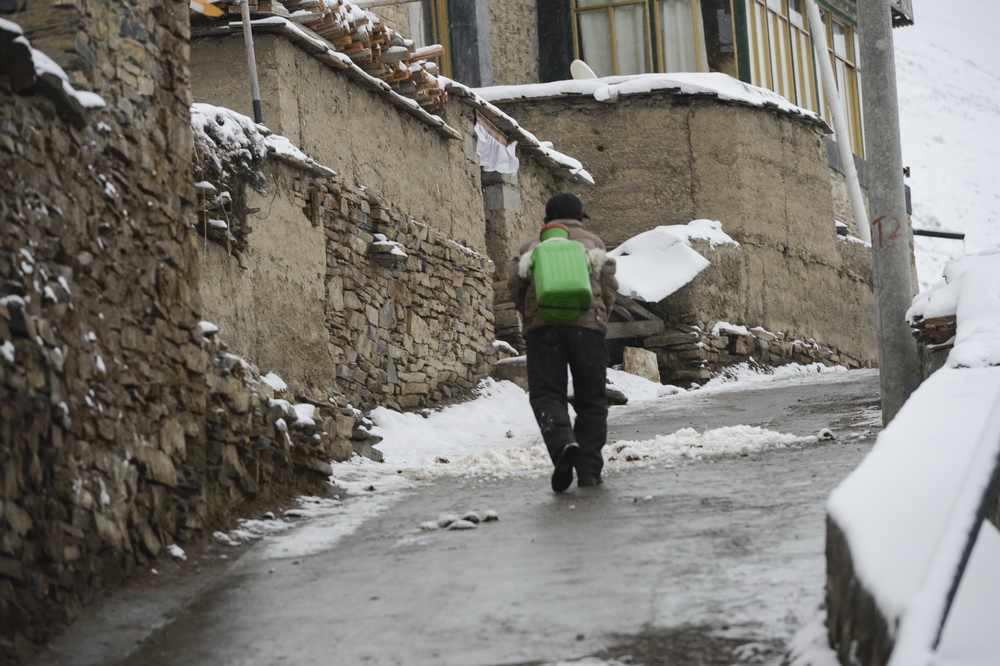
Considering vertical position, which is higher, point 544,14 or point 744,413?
point 544,14

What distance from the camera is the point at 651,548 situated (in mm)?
4984

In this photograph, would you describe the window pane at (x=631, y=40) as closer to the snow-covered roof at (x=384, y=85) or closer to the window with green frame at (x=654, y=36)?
the window with green frame at (x=654, y=36)

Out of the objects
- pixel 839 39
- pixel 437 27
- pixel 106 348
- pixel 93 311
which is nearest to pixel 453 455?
pixel 106 348

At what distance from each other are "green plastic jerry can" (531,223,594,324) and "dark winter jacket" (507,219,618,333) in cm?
9

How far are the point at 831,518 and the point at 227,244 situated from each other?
19.3 ft

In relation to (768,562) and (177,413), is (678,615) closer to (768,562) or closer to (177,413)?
(768,562)

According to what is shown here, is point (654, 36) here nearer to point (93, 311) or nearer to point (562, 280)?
point (562, 280)

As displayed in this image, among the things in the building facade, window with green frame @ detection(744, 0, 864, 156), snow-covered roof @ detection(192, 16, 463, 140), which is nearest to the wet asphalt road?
snow-covered roof @ detection(192, 16, 463, 140)

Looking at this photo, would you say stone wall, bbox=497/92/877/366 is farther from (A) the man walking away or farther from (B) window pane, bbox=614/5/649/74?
(A) the man walking away

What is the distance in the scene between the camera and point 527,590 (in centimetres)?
455

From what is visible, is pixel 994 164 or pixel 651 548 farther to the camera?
pixel 994 164

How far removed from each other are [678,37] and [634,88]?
7.91 ft

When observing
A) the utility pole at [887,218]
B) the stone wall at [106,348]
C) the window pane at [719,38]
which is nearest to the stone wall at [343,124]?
the stone wall at [106,348]

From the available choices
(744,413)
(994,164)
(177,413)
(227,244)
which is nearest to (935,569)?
(177,413)
